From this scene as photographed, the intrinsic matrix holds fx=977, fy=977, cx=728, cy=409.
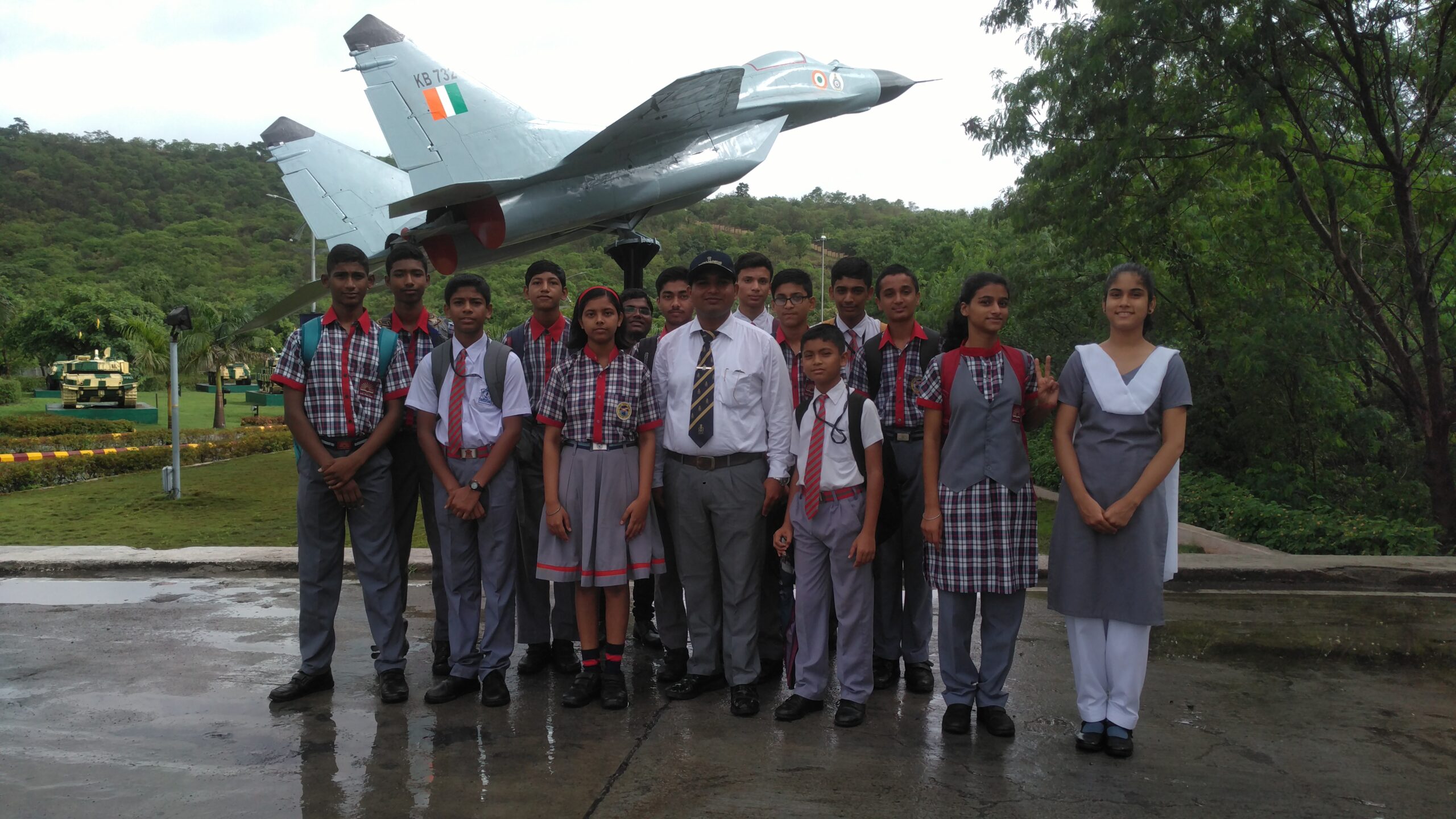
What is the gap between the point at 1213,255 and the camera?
14.2 metres

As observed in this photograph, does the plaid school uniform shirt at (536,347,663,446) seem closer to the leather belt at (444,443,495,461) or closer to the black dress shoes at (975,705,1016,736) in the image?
the leather belt at (444,443,495,461)

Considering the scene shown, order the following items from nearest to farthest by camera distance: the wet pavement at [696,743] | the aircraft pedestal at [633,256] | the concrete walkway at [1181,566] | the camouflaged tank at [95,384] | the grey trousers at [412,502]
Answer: the wet pavement at [696,743] < the grey trousers at [412,502] < the concrete walkway at [1181,566] < the aircraft pedestal at [633,256] < the camouflaged tank at [95,384]

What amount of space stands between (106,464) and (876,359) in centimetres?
1363

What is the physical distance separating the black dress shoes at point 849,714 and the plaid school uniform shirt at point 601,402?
1437mm

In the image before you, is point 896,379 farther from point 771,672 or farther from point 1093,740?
point 1093,740

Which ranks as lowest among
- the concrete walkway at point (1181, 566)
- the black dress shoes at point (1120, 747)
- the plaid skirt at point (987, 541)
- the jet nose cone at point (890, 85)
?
the black dress shoes at point (1120, 747)

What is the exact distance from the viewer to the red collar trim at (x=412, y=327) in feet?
15.5

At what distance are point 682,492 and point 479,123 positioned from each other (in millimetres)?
9622

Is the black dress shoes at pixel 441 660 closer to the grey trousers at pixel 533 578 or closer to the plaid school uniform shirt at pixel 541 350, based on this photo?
the grey trousers at pixel 533 578

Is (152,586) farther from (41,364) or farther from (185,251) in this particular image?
(185,251)

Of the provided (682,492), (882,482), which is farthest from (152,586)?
(882,482)

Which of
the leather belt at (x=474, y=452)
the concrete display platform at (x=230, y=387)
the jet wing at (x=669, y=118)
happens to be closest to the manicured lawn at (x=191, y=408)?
the concrete display platform at (x=230, y=387)

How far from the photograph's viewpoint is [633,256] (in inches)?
371

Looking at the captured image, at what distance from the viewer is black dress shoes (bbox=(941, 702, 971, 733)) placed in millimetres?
3838
